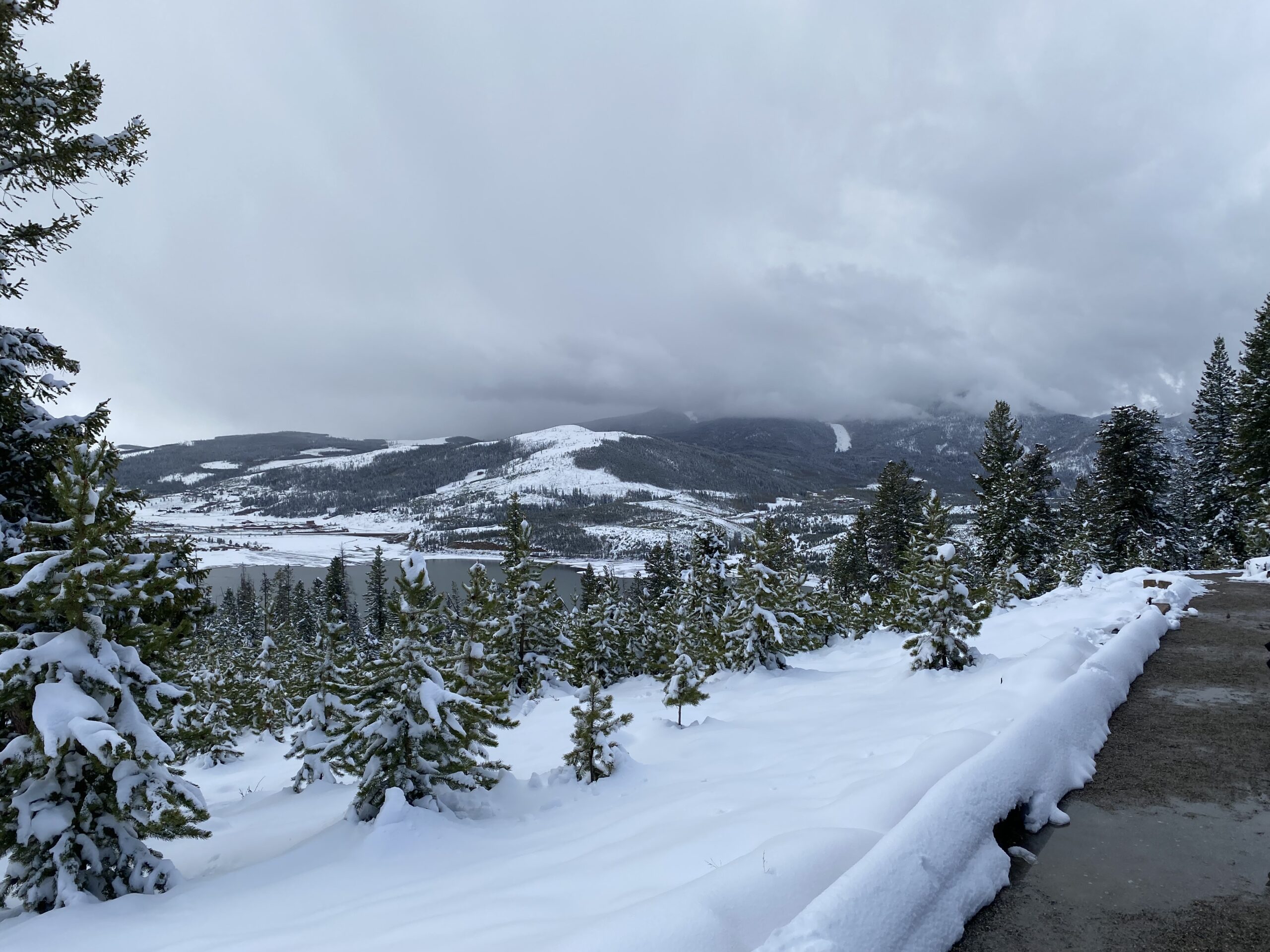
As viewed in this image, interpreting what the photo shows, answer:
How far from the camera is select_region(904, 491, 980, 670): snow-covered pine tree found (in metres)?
14.9

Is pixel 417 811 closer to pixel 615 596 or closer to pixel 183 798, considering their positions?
pixel 183 798

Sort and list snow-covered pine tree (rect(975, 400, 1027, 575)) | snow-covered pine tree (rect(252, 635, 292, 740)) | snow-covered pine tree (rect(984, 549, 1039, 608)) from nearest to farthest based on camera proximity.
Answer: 1. snow-covered pine tree (rect(984, 549, 1039, 608))
2. snow-covered pine tree (rect(252, 635, 292, 740))
3. snow-covered pine tree (rect(975, 400, 1027, 575))

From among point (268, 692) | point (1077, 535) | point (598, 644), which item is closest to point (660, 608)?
point (598, 644)

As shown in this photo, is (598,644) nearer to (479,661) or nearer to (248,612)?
(479,661)

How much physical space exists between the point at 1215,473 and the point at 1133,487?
306 inches

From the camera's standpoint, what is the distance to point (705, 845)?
5.79 metres

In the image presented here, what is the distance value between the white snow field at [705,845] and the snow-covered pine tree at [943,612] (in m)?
0.94

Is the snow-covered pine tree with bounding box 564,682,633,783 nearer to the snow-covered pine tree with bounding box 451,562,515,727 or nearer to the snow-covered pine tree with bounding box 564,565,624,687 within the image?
the snow-covered pine tree with bounding box 451,562,515,727

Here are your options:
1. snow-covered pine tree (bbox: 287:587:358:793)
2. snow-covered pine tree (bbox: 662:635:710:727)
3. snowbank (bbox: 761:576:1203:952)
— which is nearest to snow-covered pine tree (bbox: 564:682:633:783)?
snow-covered pine tree (bbox: 662:635:710:727)

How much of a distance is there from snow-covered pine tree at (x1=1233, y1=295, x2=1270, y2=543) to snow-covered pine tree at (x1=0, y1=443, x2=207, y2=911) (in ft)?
128

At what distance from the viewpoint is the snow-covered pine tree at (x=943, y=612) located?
14914 millimetres

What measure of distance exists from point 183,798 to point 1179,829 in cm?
1092

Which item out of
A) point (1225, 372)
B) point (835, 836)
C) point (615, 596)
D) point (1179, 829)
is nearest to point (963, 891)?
point (835, 836)

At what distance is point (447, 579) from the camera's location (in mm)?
194500
